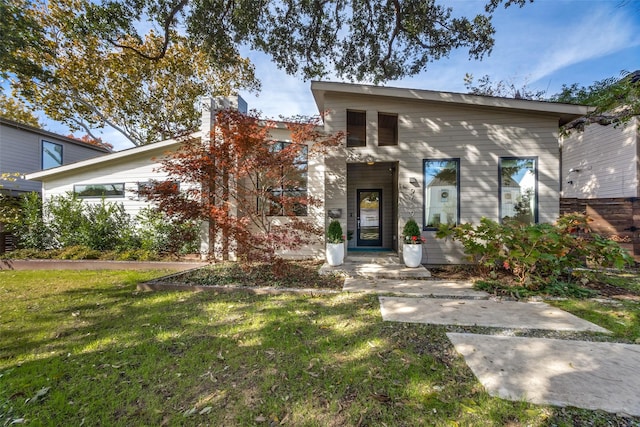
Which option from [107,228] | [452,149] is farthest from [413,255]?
[107,228]

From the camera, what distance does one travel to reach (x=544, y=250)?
4.82 m

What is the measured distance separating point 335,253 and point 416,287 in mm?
2104

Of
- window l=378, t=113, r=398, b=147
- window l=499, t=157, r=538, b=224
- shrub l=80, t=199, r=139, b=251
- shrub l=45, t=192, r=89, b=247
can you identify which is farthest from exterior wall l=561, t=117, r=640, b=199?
shrub l=45, t=192, r=89, b=247

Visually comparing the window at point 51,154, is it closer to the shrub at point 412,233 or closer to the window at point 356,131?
the window at point 356,131

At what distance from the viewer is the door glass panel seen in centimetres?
897

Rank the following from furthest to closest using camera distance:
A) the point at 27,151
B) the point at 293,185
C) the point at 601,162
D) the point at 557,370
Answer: the point at 27,151 < the point at 601,162 < the point at 293,185 < the point at 557,370

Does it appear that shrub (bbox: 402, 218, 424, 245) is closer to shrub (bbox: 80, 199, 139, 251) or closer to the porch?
the porch

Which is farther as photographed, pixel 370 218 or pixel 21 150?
pixel 21 150

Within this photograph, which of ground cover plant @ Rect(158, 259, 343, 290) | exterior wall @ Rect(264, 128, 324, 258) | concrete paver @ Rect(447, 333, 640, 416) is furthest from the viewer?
exterior wall @ Rect(264, 128, 324, 258)

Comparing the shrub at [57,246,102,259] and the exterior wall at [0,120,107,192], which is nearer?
the shrub at [57,246,102,259]

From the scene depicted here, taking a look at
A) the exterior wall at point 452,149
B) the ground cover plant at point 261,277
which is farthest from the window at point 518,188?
the ground cover plant at point 261,277

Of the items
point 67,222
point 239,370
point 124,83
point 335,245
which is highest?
point 124,83

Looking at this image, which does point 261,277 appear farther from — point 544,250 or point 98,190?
point 98,190

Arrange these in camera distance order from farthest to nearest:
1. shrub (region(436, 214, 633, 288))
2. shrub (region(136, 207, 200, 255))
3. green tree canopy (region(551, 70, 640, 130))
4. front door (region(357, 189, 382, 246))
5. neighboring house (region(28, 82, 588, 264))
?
front door (region(357, 189, 382, 246))
shrub (region(136, 207, 200, 255))
neighboring house (region(28, 82, 588, 264))
green tree canopy (region(551, 70, 640, 130))
shrub (region(436, 214, 633, 288))
